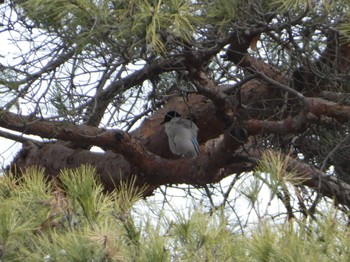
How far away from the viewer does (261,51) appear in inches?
174

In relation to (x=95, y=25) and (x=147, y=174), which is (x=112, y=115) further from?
(x=95, y=25)

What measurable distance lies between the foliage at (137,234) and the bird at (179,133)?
2.17 metres

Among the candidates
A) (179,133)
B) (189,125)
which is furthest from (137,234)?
(189,125)

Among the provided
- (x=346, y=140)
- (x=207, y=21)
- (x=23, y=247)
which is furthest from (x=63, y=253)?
(x=346, y=140)

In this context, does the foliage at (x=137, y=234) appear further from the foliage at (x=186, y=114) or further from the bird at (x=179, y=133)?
the bird at (x=179, y=133)

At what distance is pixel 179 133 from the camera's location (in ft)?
15.1

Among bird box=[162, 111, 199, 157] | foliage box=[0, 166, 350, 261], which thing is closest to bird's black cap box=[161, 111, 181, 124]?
bird box=[162, 111, 199, 157]

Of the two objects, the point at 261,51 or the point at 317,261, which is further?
the point at 261,51

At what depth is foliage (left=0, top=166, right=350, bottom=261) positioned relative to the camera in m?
2.15

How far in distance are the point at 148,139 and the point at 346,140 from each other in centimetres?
123

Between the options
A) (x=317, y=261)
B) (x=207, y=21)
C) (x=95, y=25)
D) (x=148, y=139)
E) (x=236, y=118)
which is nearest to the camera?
(x=317, y=261)

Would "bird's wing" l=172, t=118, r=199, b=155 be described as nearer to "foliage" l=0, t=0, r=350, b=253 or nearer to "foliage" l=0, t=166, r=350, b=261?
"foliage" l=0, t=0, r=350, b=253

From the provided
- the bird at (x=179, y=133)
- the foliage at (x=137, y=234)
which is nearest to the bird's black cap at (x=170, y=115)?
the bird at (x=179, y=133)

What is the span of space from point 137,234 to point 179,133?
2.33m
